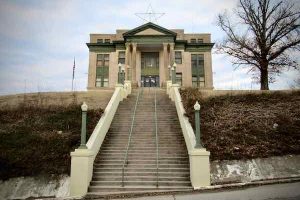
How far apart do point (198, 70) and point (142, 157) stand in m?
29.4

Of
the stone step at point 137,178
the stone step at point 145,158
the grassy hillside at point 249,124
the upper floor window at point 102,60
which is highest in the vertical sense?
the upper floor window at point 102,60

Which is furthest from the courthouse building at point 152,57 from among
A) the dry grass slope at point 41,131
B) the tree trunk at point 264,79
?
the dry grass slope at point 41,131

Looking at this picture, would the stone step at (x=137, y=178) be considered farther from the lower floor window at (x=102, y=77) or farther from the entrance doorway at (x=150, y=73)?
the lower floor window at (x=102, y=77)

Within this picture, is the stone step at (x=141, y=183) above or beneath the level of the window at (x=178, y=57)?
beneath

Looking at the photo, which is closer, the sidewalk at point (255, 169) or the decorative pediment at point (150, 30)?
the sidewalk at point (255, 169)

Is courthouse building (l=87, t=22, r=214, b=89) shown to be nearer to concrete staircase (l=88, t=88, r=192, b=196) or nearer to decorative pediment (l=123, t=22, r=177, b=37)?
decorative pediment (l=123, t=22, r=177, b=37)

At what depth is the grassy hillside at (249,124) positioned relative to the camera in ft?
42.9

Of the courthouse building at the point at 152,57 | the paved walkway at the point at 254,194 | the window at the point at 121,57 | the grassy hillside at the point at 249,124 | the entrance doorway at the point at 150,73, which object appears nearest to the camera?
the paved walkway at the point at 254,194

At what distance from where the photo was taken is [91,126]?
50.9ft

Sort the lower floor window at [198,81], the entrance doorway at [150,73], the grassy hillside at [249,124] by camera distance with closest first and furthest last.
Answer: the grassy hillside at [249,124] < the entrance doorway at [150,73] < the lower floor window at [198,81]

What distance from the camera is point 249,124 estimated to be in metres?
15.3

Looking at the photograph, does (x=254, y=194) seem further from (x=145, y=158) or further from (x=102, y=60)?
(x=102, y=60)

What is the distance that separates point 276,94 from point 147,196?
13705 mm

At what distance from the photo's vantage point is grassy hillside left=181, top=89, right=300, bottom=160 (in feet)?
42.9
